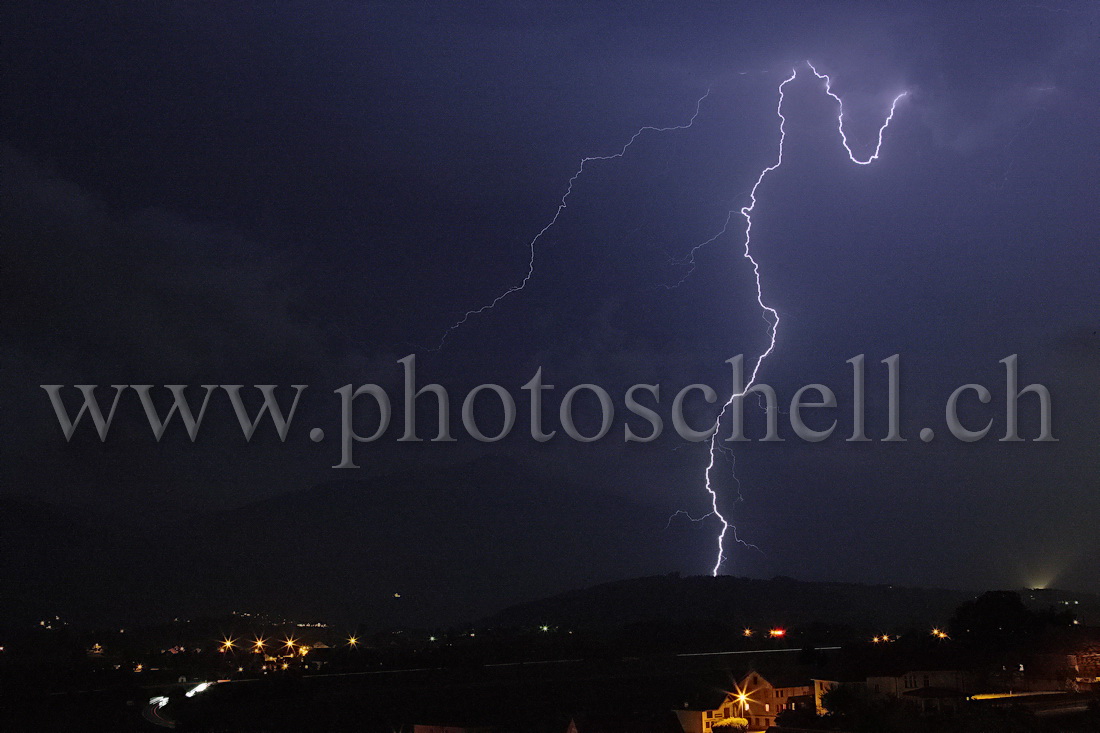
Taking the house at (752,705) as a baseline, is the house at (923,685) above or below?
above

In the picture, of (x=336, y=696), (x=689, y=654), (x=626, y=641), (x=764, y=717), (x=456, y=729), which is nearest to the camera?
(x=456, y=729)

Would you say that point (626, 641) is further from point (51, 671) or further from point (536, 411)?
point (51, 671)

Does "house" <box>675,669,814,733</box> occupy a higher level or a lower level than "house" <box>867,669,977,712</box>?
lower

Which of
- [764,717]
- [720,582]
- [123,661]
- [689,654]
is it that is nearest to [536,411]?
[764,717]

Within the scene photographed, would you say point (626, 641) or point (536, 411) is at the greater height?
point (536, 411)

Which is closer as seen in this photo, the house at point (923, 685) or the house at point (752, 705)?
the house at point (923, 685)

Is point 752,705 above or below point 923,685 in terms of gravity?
below

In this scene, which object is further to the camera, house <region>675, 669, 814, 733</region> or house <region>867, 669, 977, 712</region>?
house <region>675, 669, 814, 733</region>

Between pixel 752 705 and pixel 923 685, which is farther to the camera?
pixel 752 705
